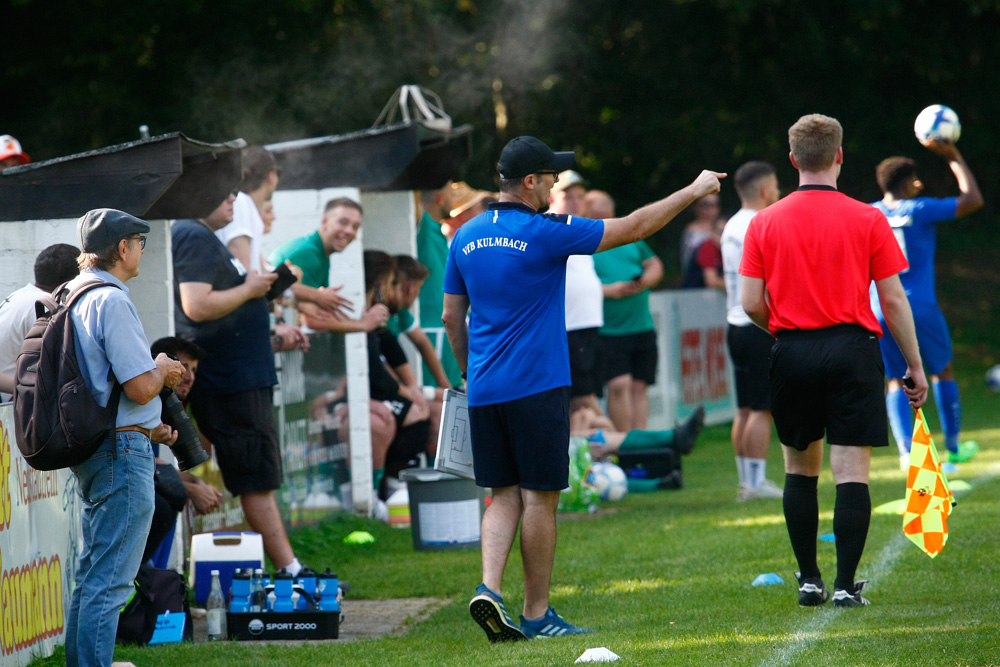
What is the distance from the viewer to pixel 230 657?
5.79m

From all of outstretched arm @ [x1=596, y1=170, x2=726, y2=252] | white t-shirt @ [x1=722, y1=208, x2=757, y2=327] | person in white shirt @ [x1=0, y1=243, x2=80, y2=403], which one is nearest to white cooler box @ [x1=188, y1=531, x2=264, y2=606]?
person in white shirt @ [x1=0, y1=243, x2=80, y2=403]

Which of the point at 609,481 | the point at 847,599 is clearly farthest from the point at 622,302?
the point at 847,599

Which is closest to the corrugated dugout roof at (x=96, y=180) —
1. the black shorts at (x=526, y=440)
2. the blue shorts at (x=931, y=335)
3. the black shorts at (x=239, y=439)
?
the black shorts at (x=239, y=439)

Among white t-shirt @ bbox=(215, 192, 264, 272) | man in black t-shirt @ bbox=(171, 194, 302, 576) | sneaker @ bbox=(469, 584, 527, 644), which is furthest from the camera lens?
white t-shirt @ bbox=(215, 192, 264, 272)

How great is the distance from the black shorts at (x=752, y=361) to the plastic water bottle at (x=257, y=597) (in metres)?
4.46

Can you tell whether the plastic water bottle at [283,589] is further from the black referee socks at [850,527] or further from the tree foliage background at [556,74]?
the tree foliage background at [556,74]

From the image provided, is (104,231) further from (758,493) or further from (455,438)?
(758,493)

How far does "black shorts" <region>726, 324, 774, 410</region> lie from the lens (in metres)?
9.68

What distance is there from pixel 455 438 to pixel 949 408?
6290 mm

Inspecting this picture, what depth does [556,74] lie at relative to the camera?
24.8 m

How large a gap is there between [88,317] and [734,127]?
22.2 m

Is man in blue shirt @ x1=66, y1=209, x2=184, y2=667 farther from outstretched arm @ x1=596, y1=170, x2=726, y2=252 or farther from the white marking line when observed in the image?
the white marking line

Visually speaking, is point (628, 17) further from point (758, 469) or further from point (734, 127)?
point (758, 469)

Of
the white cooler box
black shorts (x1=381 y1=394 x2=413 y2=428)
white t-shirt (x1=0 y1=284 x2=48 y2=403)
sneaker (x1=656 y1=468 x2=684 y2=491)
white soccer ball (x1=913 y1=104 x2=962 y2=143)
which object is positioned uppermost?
white soccer ball (x1=913 y1=104 x2=962 y2=143)
